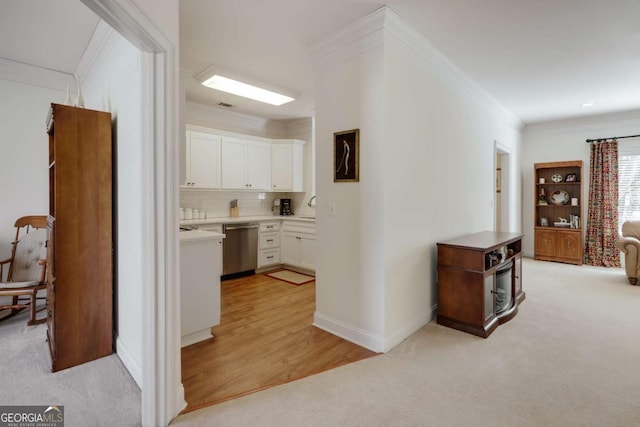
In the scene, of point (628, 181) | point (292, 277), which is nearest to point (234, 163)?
point (292, 277)

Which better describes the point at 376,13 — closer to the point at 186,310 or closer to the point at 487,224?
the point at 186,310

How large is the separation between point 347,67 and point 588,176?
5.40 m

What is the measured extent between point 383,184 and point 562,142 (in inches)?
210

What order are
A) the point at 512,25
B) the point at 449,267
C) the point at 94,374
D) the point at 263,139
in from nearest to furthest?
Result: the point at 94,374
the point at 512,25
the point at 449,267
the point at 263,139

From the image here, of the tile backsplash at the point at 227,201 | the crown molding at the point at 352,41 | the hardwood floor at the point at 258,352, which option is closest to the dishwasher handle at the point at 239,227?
the tile backsplash at the point at 227,201

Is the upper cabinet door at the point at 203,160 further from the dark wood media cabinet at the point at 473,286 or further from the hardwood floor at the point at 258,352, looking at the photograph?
the dark wood media cabinet at the point at 473,286

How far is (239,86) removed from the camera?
3.69 meters

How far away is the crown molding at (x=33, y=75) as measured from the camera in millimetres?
3178

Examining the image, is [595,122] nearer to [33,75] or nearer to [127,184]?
[127,184]

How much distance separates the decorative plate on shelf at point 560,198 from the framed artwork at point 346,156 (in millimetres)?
5139

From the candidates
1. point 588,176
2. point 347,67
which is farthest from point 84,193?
point 588,176

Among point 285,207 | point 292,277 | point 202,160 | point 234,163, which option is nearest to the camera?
point 202,160

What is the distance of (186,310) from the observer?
2.53 m

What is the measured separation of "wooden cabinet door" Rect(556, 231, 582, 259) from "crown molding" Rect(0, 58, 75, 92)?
7.54 m
